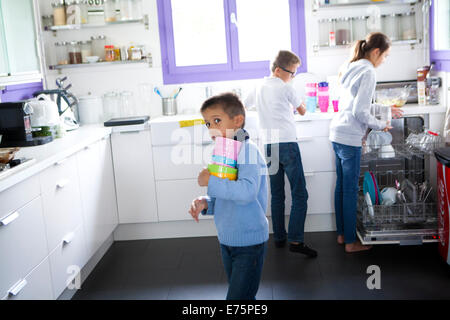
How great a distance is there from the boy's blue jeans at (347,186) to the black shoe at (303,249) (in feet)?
Result: 0.78

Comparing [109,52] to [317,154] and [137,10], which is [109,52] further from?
[317,154]

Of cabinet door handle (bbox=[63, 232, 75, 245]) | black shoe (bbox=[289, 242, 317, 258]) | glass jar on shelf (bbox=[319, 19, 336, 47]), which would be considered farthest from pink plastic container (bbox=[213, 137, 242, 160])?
glass jar on shelf (bbox=[319, 19, 336, 47])

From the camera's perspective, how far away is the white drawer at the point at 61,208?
275cm

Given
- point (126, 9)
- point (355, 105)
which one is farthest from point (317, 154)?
point (126, 9)

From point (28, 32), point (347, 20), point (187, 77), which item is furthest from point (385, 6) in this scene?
point (28, 32)

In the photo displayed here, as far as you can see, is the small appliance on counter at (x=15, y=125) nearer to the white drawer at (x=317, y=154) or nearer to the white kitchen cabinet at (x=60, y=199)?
the white kitchen cabinet at (x=60, y=199)

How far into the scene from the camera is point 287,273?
322 cm

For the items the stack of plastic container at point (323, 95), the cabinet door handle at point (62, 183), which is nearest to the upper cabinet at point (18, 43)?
the cabinet door handle at point (62, 183)

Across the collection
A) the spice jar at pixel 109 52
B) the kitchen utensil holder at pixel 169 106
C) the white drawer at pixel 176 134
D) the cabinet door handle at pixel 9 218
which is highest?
the spice jar at pixel 109 52

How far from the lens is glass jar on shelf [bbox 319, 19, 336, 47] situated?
4.19 m

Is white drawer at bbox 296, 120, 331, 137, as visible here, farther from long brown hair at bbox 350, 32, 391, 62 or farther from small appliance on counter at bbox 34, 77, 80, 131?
small appliance on counter at bbox 34, 77, 80, 131

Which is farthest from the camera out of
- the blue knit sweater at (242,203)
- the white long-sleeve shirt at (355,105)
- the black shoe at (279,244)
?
the black shoe at (279,244)

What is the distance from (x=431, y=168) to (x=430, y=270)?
0.88 m
